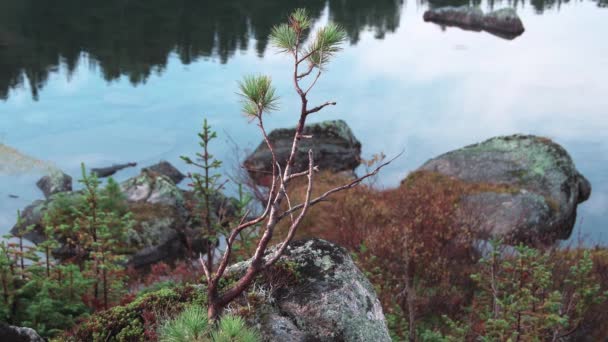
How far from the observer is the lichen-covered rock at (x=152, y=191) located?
54.7 ft

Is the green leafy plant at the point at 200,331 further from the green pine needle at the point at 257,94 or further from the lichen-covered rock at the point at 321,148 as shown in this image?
the lichen-covered rock at the point at 321,148

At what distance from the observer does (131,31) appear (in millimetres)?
44781

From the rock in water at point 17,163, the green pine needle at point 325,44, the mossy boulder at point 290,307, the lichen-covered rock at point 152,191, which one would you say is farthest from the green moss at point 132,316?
the rock in water at point 17,163

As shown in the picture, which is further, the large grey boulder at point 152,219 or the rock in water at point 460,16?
the rock in water at point 460,16

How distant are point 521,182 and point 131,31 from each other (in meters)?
33.3

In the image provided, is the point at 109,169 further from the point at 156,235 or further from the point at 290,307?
the point at 290,307

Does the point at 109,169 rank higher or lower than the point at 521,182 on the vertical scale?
lower

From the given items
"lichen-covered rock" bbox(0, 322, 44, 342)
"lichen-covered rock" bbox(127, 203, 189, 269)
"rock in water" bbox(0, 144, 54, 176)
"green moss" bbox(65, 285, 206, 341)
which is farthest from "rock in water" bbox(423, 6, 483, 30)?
"lichen-covered rock" bbox(0, 322, 44, 342)

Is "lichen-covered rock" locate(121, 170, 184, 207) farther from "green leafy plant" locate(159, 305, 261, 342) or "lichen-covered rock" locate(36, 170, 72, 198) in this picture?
"green leafy plant" locate(159, 305, 261, 342)

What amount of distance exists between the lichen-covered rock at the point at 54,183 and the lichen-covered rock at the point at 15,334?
15602 millimetres

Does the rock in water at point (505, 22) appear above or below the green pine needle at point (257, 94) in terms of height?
below

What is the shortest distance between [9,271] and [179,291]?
3131 mm

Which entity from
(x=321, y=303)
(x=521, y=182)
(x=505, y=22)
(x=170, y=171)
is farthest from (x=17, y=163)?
(x=505, y=22)

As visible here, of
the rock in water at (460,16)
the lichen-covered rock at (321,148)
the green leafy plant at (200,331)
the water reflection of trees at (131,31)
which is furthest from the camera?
the rock in water at (460,16)
